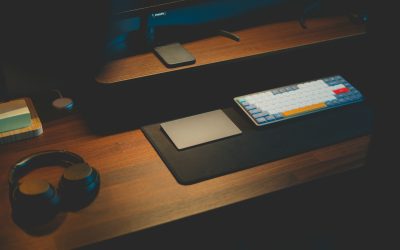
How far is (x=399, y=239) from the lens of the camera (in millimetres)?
986

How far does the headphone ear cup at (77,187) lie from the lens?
3.08ft

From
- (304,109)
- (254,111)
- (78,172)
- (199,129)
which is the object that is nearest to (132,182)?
(78,172)

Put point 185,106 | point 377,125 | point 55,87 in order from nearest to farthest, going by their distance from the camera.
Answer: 1. point 377,125
2. point 185,106
3. point 55,87

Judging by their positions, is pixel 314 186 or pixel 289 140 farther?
pixel 289 140

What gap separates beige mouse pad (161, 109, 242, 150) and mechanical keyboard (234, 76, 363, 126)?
61mm

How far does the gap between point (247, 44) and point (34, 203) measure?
2.40ft

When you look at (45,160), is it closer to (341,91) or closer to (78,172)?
(78,172)

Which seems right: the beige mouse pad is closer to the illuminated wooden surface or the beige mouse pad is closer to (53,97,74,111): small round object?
the illuminated wooden surface

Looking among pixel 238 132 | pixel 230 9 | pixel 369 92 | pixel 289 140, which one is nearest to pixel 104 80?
pixel 238 132

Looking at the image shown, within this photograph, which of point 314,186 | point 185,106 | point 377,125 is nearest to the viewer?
point 377,125

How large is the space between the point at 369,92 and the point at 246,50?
363mm

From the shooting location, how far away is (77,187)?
94 cm

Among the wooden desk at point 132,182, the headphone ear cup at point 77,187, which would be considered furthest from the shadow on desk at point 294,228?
the headphone ear cup at point 77,187

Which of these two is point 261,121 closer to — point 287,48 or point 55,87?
point 287,48
